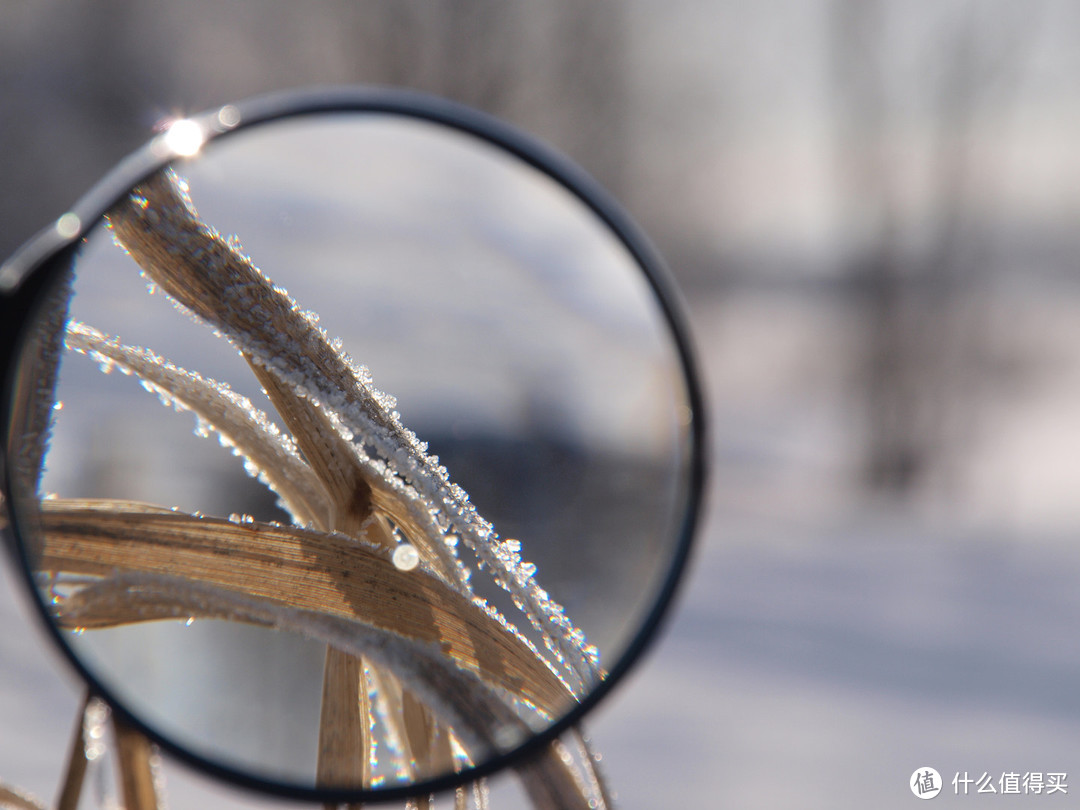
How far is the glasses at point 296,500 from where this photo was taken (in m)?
0.30

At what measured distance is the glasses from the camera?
30 centimetres

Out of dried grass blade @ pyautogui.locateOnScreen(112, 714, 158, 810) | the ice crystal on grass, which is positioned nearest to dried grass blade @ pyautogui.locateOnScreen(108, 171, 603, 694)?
the ice crystal on grass

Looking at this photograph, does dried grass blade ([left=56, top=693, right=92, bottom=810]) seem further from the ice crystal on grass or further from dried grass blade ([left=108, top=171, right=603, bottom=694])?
dried grass blade ([left=108, top=171, right=603, bottom=694])

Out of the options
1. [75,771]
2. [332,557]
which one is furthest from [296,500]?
[75,771]

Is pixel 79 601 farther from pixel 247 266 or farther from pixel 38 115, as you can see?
pixel 38 115

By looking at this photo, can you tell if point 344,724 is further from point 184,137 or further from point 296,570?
point 184,137

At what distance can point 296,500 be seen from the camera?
0.32 metres

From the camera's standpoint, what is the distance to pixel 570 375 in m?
0.53

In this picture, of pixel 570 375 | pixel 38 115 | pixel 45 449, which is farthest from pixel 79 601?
pixel 38 115

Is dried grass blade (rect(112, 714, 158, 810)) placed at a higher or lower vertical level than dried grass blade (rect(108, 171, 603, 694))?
lower

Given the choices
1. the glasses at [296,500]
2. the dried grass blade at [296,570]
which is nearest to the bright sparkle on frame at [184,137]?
the glasses at [296,500]

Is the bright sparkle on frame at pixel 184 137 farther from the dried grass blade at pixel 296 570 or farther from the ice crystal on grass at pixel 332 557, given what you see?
the dried grass blade at pixel 296 570

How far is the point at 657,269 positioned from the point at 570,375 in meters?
0.23

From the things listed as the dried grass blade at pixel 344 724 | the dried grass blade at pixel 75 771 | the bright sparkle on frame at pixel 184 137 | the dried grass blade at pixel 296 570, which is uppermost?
the bright sparkle on frame at pixel 184 137
